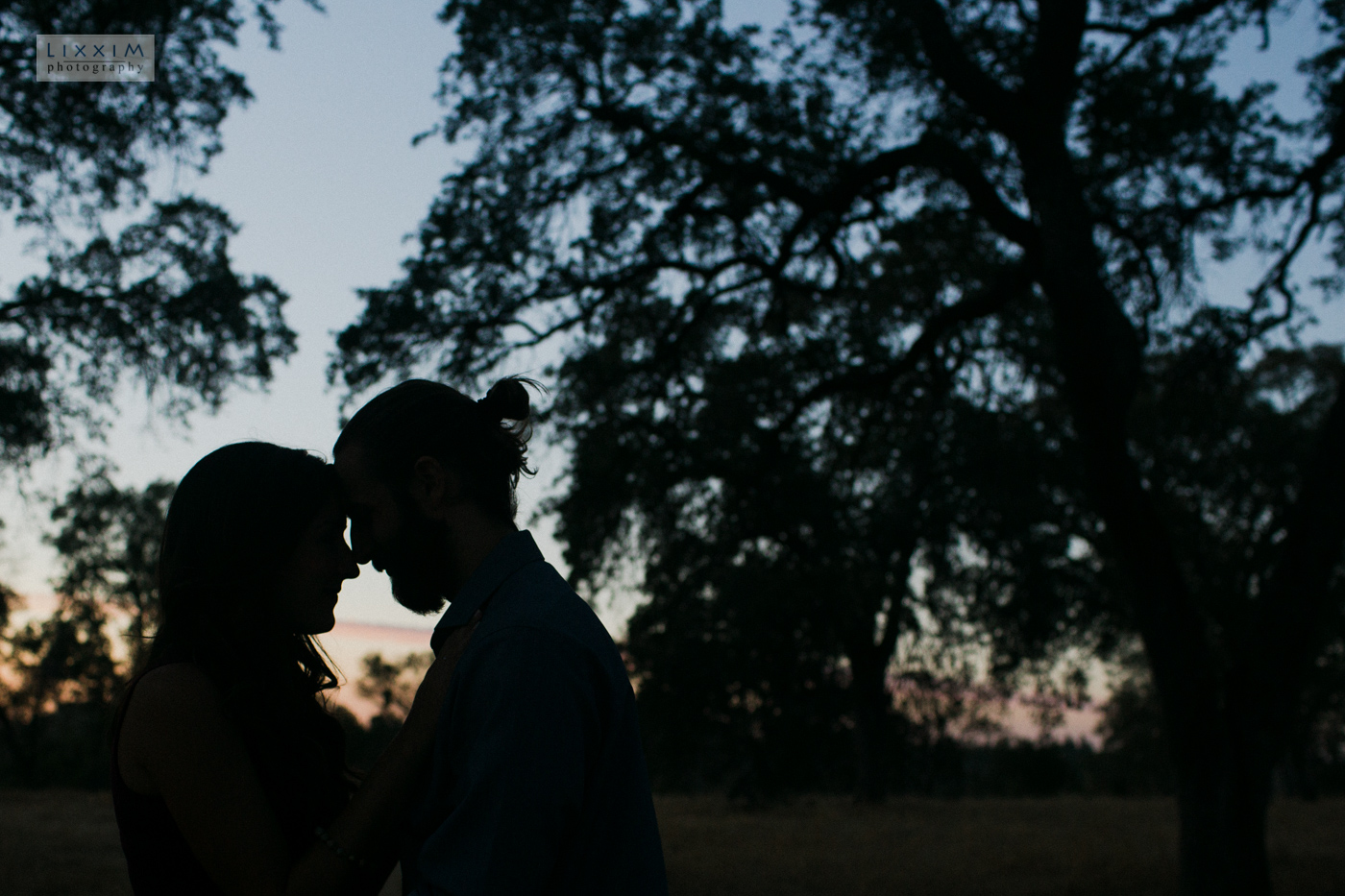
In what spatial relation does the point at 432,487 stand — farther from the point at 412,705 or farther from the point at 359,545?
the point at 412,705

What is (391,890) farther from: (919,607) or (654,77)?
(919,607)

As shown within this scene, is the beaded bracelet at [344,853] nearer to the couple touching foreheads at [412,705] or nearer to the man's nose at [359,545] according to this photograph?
the couple touching foreheads at [412,705]

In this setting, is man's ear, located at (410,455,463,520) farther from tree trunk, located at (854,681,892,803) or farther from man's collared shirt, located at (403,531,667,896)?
tree trunk, located at (854,681,892,803)

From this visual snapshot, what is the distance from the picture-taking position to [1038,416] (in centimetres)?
1559

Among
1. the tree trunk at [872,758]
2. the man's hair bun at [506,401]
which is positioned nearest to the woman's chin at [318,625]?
the man's hair bun at [506,401]

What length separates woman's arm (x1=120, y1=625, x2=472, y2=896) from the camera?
186 cm

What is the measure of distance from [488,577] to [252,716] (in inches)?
24.9

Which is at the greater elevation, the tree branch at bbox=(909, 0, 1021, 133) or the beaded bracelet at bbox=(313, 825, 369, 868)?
the tree branch at bbox=(909, 0, 1021, 133)

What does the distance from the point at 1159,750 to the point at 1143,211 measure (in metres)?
44.3

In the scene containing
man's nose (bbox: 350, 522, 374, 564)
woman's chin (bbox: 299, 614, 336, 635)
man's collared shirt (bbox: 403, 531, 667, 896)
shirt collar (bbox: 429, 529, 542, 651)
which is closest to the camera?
man's collared shirt (bbox: 403, 531, 667, 896)

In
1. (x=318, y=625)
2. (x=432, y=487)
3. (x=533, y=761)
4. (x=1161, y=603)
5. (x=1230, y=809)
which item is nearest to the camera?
(x=533, y=761)

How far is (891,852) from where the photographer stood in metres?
15.5

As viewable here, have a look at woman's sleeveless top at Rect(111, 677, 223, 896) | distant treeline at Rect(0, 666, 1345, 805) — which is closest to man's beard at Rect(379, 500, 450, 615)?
woman's sleeveless top at Rect(111, 677, 223, 896)

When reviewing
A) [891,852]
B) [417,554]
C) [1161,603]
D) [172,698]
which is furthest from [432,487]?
[891,852]
